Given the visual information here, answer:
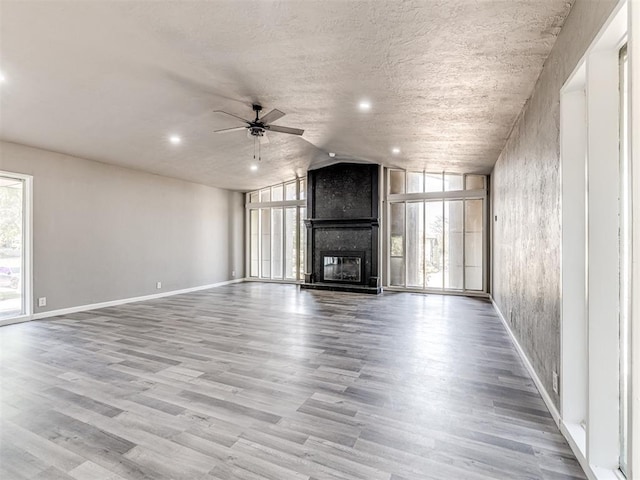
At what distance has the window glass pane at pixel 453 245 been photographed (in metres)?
7.62

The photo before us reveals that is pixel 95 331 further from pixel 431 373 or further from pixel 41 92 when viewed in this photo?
pixel 431 373

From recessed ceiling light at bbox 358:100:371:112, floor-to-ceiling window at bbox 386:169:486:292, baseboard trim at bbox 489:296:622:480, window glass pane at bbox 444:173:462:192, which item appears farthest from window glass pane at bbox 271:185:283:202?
baseboard trim at bbox 489:296:622:480

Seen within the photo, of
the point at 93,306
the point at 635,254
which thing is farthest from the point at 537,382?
the point at 93,306

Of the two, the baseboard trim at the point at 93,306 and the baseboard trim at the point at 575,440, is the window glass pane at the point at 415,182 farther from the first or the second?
the baseboard trim at the point at 93,306

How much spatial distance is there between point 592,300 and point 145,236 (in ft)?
24.9

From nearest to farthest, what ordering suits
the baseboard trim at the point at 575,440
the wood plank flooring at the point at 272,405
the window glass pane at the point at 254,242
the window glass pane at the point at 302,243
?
the baseboard trim at the point at 575,440 < the wood plank flooring at the point at 272,405 < the window glass pane at the point at 302,243 < the window glass pane at the point at 254,242

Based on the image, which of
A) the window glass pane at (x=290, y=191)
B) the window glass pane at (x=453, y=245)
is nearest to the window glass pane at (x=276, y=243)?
the window glass pane at (x=290, y=191)

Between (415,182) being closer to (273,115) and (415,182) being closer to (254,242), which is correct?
(273,115)

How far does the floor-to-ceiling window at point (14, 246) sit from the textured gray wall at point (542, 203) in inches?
274

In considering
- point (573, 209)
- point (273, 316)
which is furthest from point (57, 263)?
point (573, 209)

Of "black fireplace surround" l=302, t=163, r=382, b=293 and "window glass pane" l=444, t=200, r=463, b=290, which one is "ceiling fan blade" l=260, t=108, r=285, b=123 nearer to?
"black fireplace surround" l=302, t=163, r=382, b=293

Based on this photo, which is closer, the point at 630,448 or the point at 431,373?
the point at 630,448

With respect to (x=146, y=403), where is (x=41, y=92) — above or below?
above

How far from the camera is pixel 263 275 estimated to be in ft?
33.3
